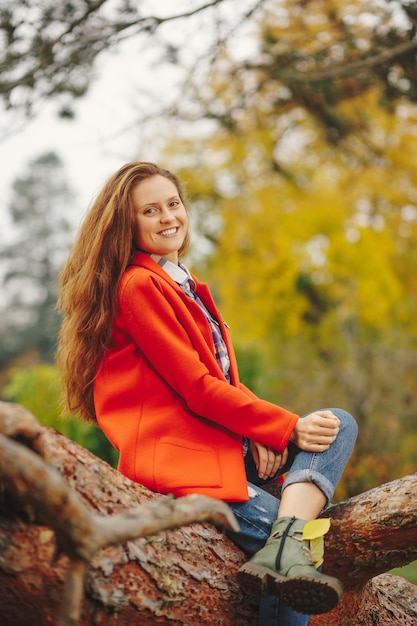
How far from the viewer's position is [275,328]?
12.9 meters

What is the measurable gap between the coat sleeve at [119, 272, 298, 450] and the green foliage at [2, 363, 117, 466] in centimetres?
418

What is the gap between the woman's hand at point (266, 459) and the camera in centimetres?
222

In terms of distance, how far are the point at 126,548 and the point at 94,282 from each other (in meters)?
0.94

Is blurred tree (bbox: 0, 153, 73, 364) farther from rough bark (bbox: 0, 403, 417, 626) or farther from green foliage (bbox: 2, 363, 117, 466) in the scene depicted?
rough bark (bbox: 0, 403, 417, 626)

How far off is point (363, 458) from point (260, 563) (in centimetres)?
617

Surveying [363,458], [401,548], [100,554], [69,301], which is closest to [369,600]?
[401,548]

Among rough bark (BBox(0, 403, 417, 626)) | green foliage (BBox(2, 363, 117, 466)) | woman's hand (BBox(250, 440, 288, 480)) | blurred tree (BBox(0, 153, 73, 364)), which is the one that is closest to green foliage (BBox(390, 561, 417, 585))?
green foliage (BBox(2, 363, 117, 466))

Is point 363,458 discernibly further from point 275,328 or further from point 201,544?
point 201,544

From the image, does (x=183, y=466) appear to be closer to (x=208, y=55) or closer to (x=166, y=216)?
(x=166, y=216)

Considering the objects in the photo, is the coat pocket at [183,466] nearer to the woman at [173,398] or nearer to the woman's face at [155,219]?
the woman at [173,398]

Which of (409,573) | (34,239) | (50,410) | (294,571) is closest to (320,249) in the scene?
(50,410)

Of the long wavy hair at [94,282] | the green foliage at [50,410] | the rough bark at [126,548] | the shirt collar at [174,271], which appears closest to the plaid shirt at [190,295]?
the shirt collar at [174,271]

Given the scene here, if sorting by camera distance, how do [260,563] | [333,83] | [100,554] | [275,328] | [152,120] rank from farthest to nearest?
1. [275,328]
2. [333,83]
3. [152,120]
4. [260,563]
5. [100,554]

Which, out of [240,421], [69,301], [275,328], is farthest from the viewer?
[275,328]
